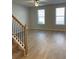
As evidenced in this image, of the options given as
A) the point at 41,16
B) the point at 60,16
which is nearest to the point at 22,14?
the point at 41,16

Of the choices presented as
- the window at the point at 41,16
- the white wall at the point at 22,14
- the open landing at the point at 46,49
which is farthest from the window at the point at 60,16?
the open landing at the point at 46,49

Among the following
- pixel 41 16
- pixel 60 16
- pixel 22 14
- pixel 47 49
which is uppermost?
pixel 22 14

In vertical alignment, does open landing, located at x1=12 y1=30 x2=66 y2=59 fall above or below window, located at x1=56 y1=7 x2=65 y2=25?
below

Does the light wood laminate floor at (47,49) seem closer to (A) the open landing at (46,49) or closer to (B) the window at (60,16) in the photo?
(A) the open landing at (46,49)

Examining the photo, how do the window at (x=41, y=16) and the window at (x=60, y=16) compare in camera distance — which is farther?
the window at (x=41, y=16)

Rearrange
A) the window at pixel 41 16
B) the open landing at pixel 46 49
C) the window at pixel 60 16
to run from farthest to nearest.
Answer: the window at pixel 41 16 < the window at pixel 60 16 < the open landing at pixel 46 49

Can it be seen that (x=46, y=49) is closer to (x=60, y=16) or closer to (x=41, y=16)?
(x=60, y=16)

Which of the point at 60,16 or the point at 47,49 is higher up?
the point at 60,16

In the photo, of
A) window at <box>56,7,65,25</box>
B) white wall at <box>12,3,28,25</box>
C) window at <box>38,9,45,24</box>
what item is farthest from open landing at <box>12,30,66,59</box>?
window at <box>38,9,45,24</box>

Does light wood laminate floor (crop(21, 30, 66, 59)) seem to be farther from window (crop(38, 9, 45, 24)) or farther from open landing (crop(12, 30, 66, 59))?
window (crop(38, 9, 45, 24))

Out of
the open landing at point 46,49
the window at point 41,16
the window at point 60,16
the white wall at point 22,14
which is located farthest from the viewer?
A: the window at point 41,16
